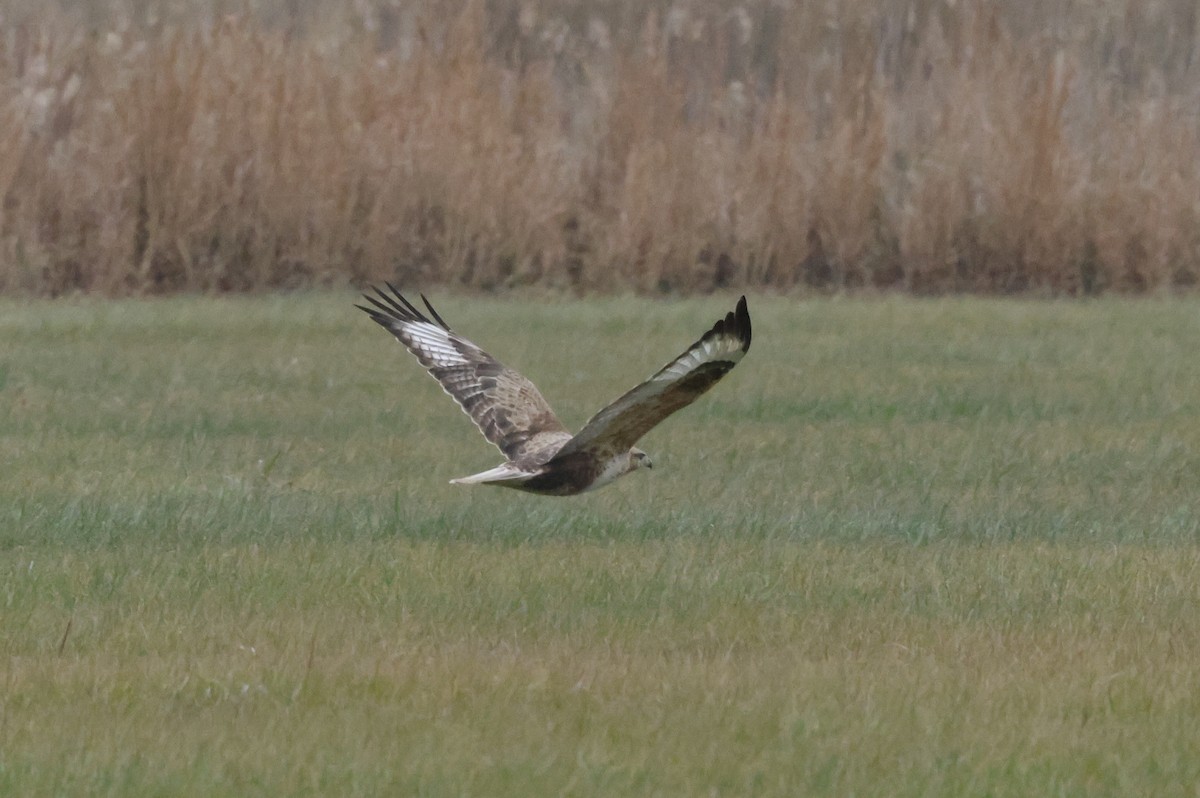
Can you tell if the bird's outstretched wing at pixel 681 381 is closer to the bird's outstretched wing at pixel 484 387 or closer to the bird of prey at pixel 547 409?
the bird of prey at pixel 547 409

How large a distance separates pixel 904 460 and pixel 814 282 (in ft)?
25.9

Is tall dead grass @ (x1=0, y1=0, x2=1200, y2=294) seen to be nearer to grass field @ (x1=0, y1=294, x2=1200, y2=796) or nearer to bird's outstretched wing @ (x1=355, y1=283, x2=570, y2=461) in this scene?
grass field @ (x1=0, y1=294, x2=1200, y2=796)

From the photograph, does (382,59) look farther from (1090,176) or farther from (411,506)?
(411,506)

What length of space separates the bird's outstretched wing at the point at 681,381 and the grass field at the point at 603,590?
0.49 meters

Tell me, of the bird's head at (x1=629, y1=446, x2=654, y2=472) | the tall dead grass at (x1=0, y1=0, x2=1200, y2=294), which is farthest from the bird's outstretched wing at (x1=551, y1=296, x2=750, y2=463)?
the tall dead grass at (x1=0, y1=0, x2=1200, y2=294)

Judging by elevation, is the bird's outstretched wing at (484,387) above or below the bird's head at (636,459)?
above

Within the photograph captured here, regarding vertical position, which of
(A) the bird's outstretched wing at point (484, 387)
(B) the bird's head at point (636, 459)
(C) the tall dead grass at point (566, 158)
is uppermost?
(C) the tall dead grass at point (566, 158)

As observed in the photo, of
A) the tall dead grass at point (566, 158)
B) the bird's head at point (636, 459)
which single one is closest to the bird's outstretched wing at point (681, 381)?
the bird's head at point (636, 459)

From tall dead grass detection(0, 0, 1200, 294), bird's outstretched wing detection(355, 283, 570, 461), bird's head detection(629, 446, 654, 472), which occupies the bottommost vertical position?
bird's head detection(629, 446, 654, 472)

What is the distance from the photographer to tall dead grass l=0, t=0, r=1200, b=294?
55.7 ft

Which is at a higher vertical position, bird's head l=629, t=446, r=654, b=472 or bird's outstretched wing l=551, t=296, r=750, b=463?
bird's outstretched wing l=551, t=296, r=750, b=463

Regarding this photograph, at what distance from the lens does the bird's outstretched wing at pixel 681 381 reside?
635 cm

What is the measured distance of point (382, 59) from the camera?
57.8 feet

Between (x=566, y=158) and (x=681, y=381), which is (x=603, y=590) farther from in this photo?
(x=566, y=158)
